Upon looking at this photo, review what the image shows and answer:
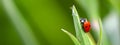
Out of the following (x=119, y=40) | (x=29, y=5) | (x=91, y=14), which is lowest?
(x=119, y=40)

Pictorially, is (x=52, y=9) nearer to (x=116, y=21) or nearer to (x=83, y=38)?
(x=116, y=21)

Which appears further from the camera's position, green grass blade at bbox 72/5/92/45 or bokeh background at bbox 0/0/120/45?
bokeh background at bbox 0/0/120/45

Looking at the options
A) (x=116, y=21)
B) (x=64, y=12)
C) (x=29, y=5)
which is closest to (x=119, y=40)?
(x=116, y=21)

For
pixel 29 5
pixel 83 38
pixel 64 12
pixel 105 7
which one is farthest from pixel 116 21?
pixel 83 38

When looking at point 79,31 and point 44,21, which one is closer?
point 79,31

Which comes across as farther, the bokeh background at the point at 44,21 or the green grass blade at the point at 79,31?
the bokeh background at the point at 44,21

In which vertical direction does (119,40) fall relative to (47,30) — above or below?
below

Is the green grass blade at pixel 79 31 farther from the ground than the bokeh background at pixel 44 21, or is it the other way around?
the bokeh background at pixel 44 21

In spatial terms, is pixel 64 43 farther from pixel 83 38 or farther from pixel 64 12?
pixel 83 38

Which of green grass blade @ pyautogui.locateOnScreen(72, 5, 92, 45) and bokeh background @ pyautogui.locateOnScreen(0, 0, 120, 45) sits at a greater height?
bokeh background @ pyautogui.locateOnScreen(0, 0, 120, 45)

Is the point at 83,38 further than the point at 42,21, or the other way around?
the point at 42,21
